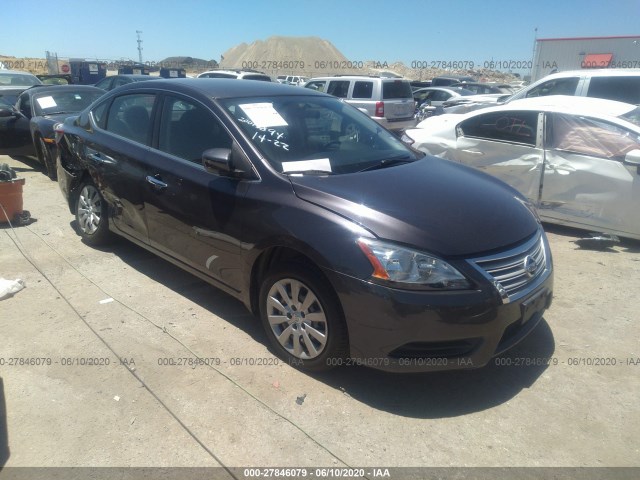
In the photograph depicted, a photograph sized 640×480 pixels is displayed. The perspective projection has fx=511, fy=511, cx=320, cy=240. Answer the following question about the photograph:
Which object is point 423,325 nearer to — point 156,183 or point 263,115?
point 263,115

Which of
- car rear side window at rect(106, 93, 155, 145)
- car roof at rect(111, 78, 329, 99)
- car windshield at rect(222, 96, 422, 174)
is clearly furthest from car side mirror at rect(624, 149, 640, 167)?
car rear side window at rect(106, 93, 155, 145)

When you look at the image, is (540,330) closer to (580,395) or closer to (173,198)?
(580,395)

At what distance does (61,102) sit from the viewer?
8.58 m

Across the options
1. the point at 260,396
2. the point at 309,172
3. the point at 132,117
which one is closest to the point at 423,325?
the point at 260,396

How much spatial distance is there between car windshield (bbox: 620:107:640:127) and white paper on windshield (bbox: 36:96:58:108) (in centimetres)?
831

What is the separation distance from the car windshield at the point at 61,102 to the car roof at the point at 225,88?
4832 mm

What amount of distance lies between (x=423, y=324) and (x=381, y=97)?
10927mm

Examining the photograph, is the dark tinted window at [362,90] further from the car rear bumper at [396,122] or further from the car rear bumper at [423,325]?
the car rear bumper at [423,325]

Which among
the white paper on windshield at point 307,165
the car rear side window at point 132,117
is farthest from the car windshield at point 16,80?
the white paper on windshield at point 307,165

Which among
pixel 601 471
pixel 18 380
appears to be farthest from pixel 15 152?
pixel 601 471

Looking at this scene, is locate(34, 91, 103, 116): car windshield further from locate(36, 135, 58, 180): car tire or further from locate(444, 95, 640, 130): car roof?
locate(444, 95, 640, 130): car roof

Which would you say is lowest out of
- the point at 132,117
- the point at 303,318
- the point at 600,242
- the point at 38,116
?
the point at 600,242

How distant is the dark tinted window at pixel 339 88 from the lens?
13.6m

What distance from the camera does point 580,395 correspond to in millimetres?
3062
